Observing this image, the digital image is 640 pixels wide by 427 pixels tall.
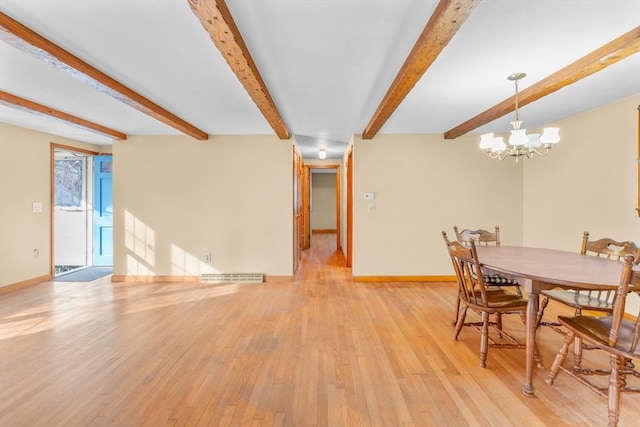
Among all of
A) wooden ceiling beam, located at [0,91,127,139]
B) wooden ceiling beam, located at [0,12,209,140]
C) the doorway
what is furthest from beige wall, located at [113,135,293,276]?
wooden ceiling beam, located at [0,12,209,140]

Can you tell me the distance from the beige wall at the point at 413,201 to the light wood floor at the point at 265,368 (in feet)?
3.36

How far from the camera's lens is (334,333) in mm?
2773

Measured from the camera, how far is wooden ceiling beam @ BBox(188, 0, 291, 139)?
1517 mm

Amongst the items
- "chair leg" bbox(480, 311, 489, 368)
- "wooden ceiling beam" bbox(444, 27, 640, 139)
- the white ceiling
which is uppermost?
the white ceiling

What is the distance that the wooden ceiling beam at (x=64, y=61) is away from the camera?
1798mm

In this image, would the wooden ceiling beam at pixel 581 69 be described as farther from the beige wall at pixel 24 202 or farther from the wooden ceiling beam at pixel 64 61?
the beige wall at pixel 24 202

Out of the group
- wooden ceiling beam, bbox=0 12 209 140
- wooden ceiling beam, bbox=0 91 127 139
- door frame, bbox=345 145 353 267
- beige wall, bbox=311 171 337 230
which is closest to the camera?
wooden ceiling beam, bbox=0 12 209 140

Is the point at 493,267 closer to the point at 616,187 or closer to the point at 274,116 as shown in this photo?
the point at 616,187

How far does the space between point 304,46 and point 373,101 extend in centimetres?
129

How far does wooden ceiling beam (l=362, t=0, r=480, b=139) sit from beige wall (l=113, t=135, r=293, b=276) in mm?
2454

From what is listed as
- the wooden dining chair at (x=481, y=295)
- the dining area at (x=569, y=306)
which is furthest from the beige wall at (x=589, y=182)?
the wooden dining chair at (x=481, y=295)

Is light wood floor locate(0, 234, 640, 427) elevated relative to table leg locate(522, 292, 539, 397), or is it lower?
lower

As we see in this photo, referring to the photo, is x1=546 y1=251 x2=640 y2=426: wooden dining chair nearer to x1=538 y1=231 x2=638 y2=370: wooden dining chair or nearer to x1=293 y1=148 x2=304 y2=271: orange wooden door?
x1=538 y1=231 x2=638 y2=370: wooden dining chair

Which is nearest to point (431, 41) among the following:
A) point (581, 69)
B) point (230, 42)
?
point (230, 42)
